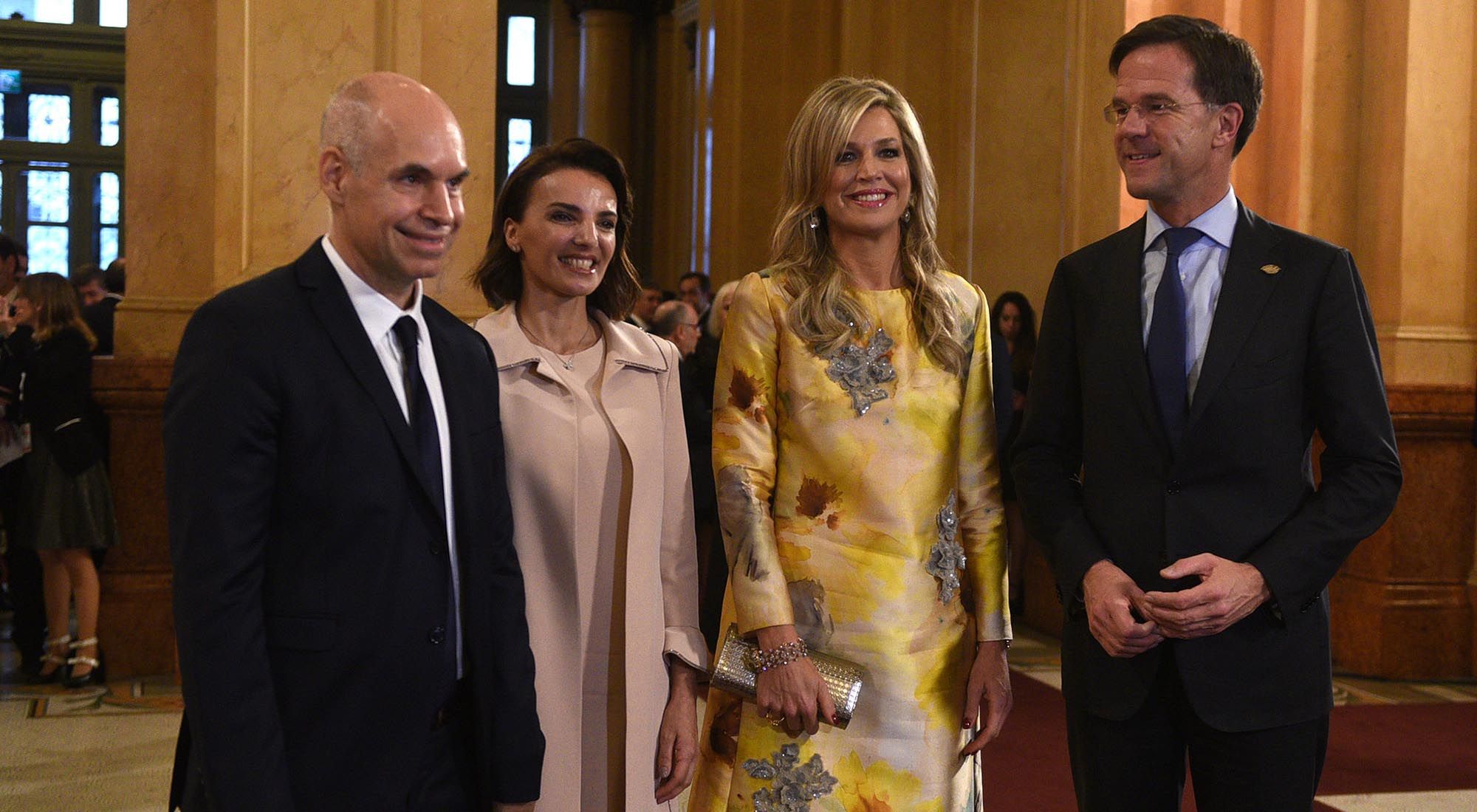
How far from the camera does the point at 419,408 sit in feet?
6.24

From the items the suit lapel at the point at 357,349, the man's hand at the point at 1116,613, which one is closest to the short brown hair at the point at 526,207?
the suit lapel at the point at 357,349

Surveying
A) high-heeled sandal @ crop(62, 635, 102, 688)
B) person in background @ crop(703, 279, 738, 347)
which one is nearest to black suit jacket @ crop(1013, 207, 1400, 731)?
person in background @ crop(703, 279, 738, 347)

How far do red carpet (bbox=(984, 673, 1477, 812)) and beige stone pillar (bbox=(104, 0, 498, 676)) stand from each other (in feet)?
8.69

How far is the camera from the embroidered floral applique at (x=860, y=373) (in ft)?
8.20

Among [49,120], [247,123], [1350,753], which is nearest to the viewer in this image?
[1350,753]

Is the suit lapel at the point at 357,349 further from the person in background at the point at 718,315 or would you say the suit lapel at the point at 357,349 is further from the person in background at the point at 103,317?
the person in background at the point at 103,317

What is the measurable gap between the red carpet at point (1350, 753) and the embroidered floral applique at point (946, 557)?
2281mm

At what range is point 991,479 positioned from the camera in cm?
255

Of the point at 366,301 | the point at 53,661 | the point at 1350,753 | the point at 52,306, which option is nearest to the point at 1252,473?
the point at 366,301

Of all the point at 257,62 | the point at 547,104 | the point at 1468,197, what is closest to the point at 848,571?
the point at 257,62

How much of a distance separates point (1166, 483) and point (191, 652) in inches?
57.3

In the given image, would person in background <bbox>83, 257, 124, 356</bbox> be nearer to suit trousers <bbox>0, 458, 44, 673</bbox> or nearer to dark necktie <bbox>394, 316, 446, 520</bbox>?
suit trousers <bbox>0, 458, 44, 673</bbox>

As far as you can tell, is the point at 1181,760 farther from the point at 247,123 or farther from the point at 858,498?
the point at 247,123

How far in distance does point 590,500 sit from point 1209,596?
0.98 m
